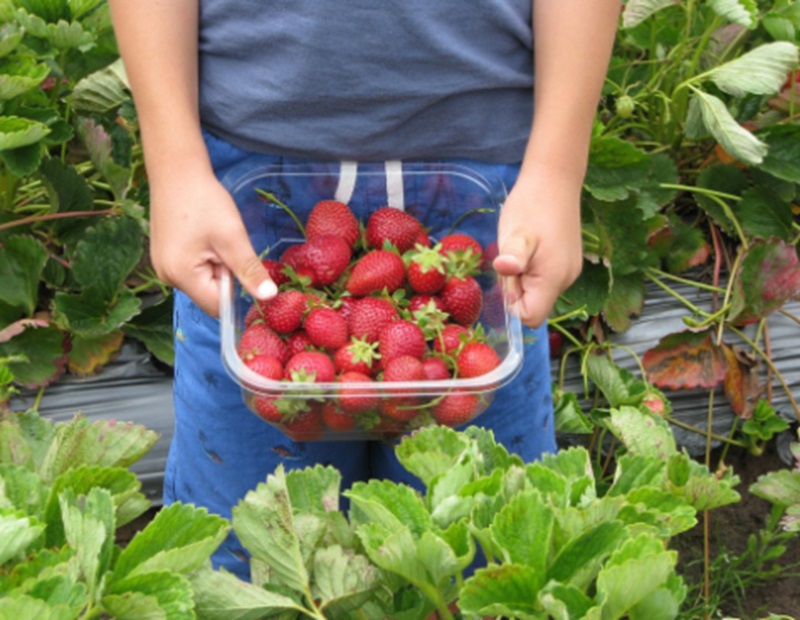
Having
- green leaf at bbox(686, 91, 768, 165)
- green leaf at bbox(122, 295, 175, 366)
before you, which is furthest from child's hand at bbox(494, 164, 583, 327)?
green leaf at bbox(122, 295, 175, 366)

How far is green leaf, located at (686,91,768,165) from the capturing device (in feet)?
4.78

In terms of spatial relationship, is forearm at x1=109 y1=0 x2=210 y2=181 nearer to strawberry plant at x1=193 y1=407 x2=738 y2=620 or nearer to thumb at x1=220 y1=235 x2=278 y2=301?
thumb at x1=220 y1=235 x2=278 y2=301

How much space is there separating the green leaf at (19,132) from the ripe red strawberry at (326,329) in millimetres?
611

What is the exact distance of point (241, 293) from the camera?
96 cm

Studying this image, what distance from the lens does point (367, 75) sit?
945 millimetres

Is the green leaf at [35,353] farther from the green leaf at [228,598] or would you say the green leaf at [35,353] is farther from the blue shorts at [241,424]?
the green leaf at [228,598]

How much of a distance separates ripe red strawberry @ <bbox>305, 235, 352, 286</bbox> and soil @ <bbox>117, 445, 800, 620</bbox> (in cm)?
79

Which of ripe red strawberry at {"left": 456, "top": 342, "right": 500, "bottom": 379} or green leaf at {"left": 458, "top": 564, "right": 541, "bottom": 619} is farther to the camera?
ripe red strawberry at {"left": 456, "top": 342, "right": 500, "bottom": 379}

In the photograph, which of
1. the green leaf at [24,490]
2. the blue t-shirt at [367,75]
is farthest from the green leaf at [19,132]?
the green leaf at [24,490]

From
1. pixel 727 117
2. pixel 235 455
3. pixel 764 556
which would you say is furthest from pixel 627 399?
pixel 235 455

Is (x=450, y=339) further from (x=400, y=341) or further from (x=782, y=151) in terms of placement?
(x=782, y=151)

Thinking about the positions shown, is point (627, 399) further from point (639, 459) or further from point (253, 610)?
point (253, 610)

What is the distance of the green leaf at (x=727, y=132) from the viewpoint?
1457 millimetres

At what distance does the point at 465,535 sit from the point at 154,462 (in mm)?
1080
